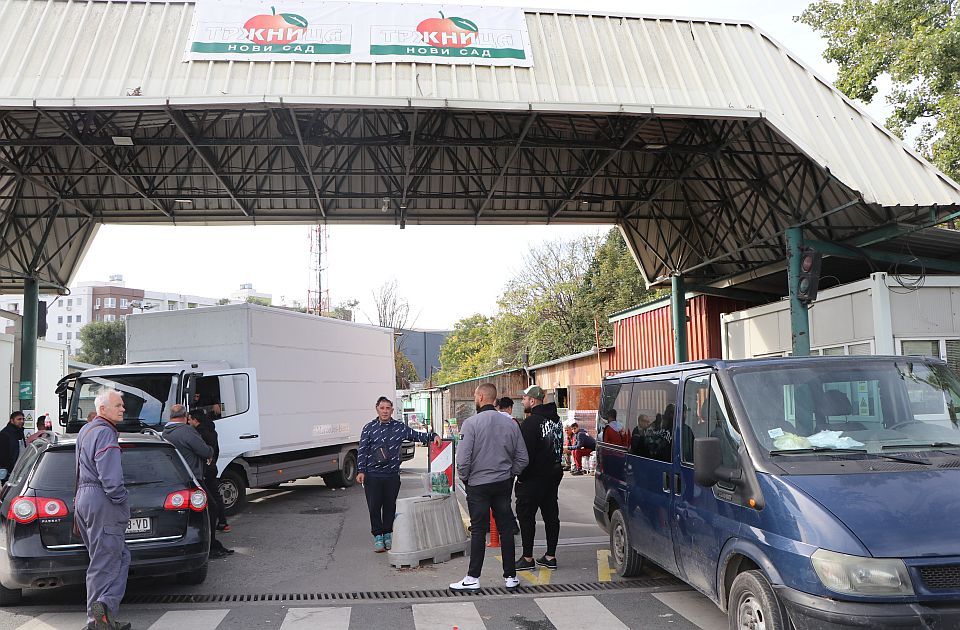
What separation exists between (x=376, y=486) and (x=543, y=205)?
12.8 metres

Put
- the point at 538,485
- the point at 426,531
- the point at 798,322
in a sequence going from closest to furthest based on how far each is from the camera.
A: the point at 538,485, the point at 426,531, the point at 798,322

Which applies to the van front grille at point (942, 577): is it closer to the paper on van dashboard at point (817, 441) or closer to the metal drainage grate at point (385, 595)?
the paper on van dashboard at point (817, 441)

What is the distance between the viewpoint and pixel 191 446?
9.49m

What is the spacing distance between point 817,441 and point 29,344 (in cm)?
2074

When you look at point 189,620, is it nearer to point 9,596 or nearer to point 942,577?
point 9,596

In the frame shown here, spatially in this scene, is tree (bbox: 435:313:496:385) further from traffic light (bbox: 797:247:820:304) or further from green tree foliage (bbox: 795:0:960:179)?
traffic light (bbox: 797:247:820:304)

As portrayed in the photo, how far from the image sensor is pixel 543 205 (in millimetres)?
20938

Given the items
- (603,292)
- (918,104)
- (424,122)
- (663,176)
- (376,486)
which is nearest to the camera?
(376,486)

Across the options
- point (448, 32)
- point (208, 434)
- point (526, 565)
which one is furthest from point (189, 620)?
point (448, 32)

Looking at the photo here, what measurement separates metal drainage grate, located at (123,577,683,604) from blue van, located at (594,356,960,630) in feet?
3.01

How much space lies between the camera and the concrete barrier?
28.5 ft

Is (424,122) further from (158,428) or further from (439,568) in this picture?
(439,568)

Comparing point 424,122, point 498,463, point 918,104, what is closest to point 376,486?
point 498,463

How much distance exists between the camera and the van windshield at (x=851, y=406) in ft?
17.0
